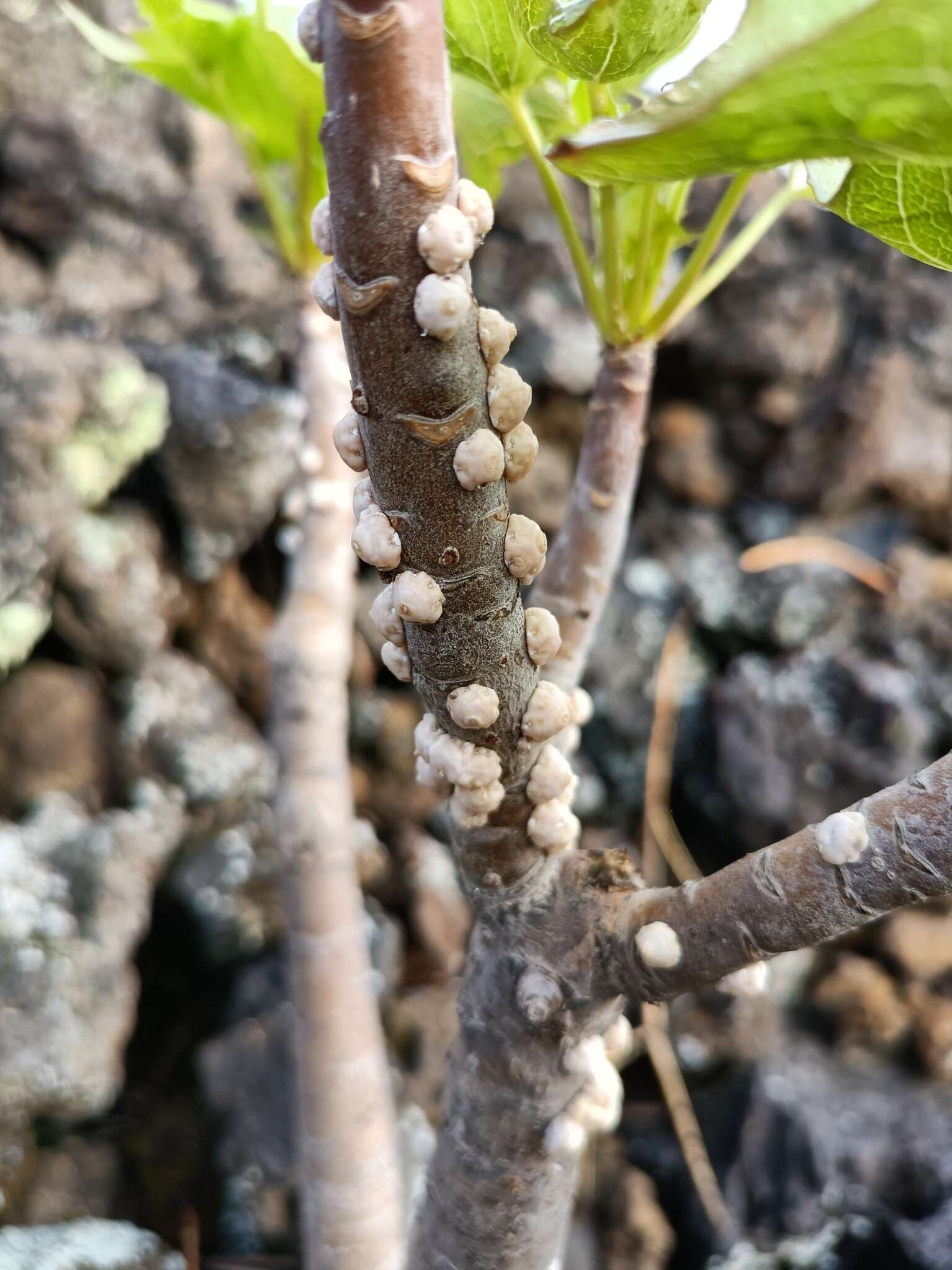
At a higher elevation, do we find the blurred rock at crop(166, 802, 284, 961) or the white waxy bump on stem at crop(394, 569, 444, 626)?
the white waxy bump on stem at crop(394, 569, 444, 626)

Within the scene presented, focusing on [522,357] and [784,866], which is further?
[522,357]

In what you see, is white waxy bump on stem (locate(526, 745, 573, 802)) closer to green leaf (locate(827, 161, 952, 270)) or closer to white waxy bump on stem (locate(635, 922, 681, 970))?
white waxy bump on stem (locate(635, 922, 681, 970))

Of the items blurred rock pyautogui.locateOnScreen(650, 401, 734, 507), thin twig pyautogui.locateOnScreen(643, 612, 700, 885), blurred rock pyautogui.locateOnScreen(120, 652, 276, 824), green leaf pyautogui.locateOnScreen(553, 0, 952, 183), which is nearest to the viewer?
green leaf pyautogui.locateOnScreen(553, 0, 952, 183)

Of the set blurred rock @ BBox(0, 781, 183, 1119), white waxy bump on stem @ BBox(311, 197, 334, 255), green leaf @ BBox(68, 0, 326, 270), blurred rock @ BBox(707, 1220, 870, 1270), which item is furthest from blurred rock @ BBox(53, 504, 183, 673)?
blurred rock @ BBox(707, 1220, 870, 1270)

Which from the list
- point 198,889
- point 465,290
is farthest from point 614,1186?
point 465,290

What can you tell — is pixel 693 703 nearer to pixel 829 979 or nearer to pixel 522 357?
pixel 829 979

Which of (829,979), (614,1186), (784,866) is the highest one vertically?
(784,866)

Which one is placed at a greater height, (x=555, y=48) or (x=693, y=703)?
(x=555, y=48)
